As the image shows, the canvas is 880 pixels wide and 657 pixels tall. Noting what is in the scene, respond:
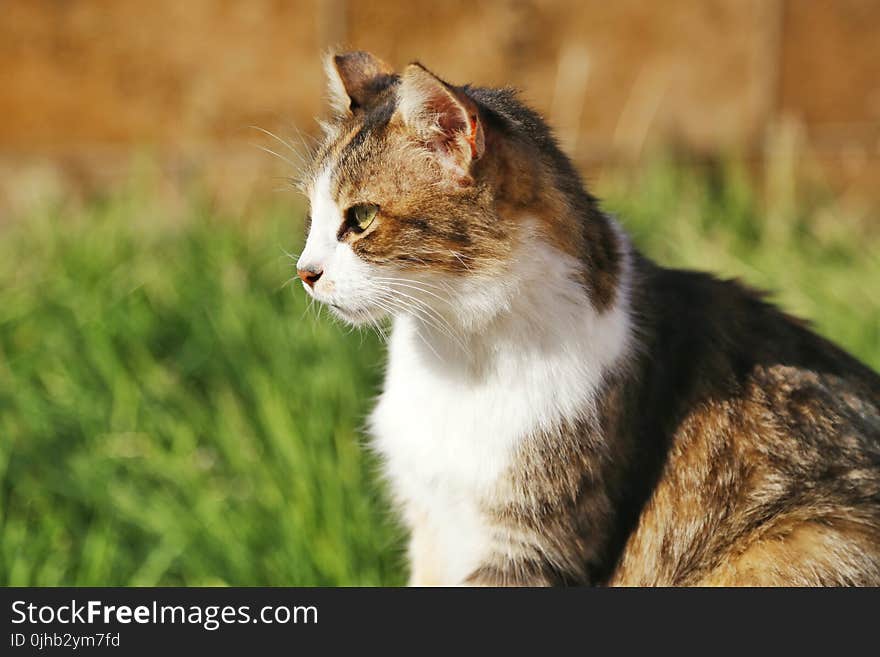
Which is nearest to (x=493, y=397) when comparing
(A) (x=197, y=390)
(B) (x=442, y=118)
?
(B) (x=442, y=118)

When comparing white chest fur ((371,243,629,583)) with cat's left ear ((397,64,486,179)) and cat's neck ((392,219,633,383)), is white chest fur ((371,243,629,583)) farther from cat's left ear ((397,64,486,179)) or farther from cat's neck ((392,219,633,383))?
cat's left ear ((397,64,486,179))

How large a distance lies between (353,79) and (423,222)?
45 cm

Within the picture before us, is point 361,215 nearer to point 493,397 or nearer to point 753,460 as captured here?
point 493,397

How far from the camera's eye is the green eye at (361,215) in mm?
1958

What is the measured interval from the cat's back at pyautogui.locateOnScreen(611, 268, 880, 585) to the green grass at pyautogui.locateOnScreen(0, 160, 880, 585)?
2.66 ft

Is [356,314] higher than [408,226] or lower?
lower

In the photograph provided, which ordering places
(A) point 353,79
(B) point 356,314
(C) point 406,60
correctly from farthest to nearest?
(C) point 406,60, (A) point 353,79, (B) point 356,314

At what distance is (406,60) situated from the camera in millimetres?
4566

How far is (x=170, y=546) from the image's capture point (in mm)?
2660

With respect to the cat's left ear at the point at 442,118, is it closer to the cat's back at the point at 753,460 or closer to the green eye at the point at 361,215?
the green eye at the point at 361,215

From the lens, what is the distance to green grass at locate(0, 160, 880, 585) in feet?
Result: 8.73

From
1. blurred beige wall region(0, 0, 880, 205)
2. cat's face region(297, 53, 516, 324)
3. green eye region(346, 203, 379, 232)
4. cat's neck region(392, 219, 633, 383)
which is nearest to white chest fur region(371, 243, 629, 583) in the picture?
cat's neck region(392, 219, 633, 383)

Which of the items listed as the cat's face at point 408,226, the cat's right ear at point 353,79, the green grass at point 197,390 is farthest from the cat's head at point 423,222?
the green grass at point 197,390

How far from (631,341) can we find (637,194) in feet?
8.06
